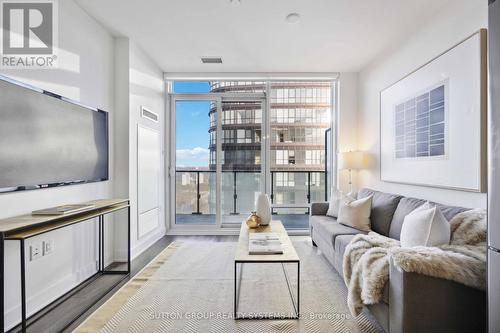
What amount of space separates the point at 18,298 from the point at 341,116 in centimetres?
437

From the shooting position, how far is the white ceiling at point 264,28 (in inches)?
99.8

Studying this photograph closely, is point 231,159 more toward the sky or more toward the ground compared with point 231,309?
more toward the sky

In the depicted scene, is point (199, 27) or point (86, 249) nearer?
point (86, 249)

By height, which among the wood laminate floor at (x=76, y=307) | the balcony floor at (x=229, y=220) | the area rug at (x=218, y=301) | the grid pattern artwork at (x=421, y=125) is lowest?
the wood laminate floor at (x=76, y=307)

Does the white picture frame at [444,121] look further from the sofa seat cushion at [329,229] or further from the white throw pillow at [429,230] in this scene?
the sofa seat cushion at [329,229]

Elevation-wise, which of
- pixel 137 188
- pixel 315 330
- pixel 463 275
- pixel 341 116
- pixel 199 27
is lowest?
pixel 315 330

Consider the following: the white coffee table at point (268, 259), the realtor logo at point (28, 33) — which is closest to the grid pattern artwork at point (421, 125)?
the white coffee table at point (268, 259)

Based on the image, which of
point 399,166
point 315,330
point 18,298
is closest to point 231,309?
point 315,330

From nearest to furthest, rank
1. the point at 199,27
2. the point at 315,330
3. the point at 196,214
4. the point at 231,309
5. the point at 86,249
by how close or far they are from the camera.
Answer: the point at 315,330 < the point at 231,309 < the point at 86,249 < the point at 199,27 < the point at 196,214

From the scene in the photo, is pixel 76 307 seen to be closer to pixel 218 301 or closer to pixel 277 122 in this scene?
pixel 218 301

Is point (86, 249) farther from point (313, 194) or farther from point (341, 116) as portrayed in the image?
point (341, 116)

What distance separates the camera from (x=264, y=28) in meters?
2.93

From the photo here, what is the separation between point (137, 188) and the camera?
341 centimetres

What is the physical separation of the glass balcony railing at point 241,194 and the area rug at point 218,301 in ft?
4.98
